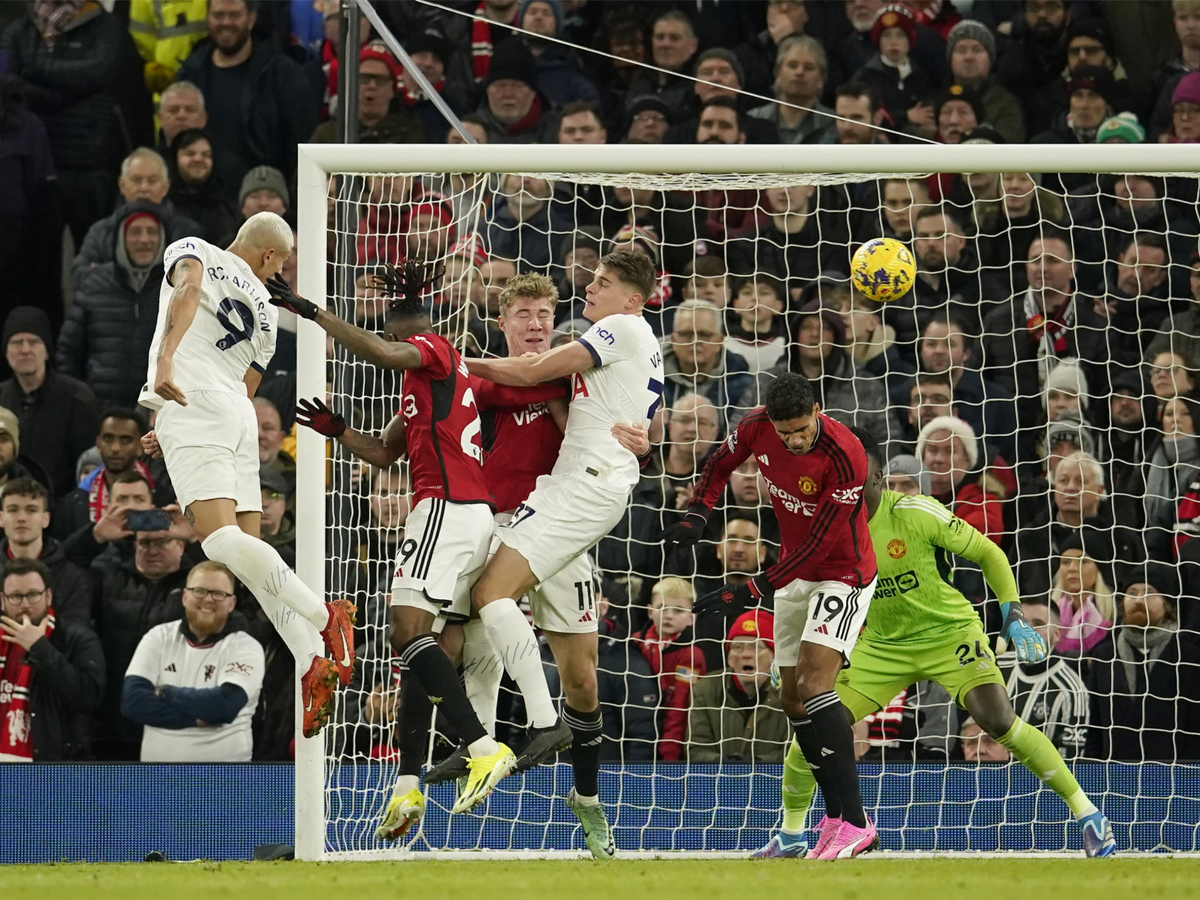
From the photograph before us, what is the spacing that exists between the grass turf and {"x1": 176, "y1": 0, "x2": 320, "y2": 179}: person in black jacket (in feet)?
21.0

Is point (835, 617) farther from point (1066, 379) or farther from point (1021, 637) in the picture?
point (1066, 379)

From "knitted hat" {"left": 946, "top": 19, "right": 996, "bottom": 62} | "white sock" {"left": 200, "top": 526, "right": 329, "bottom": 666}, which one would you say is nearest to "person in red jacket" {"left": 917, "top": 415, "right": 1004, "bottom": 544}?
"knitted hat" {"left": 946, "top": 19, "right": 996, "bottom": 62}

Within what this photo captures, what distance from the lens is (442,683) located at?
6.82 m

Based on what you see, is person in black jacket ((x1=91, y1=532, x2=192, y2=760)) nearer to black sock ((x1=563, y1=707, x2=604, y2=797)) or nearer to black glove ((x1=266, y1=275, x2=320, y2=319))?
black sock ((x1=563, y1=707, x2=604, y2=797))

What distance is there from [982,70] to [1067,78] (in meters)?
0.69

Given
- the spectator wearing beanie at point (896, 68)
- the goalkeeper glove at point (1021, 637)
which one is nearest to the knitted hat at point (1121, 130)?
the spectator wearing beanie at point (896, 68)

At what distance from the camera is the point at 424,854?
27.2 feet

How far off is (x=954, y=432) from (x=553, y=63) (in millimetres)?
4157

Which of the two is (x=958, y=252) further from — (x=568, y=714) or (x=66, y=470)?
(x=66, y=470)

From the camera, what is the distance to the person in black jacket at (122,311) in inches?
421

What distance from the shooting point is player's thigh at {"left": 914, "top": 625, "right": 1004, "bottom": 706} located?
8.45m

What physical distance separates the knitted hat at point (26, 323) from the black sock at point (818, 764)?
5.71m

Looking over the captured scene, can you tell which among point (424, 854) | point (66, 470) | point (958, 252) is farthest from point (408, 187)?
point (424, 854)

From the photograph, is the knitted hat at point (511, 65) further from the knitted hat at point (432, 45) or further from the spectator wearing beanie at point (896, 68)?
the spectator wearing beanie at point (896, 68)
